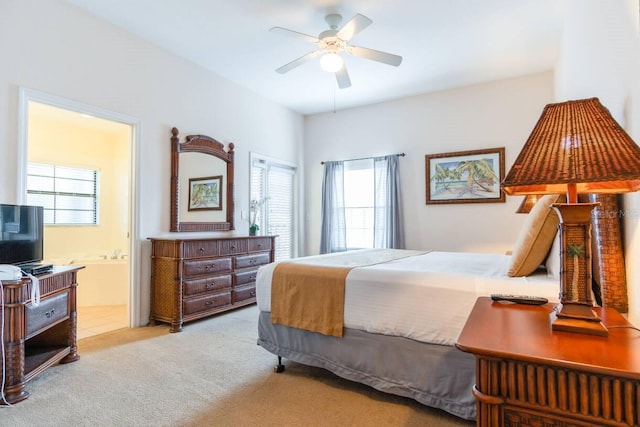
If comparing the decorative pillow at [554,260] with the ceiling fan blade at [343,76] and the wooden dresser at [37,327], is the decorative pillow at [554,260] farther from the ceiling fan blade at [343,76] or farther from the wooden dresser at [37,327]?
the wooden dresser at [37,327]

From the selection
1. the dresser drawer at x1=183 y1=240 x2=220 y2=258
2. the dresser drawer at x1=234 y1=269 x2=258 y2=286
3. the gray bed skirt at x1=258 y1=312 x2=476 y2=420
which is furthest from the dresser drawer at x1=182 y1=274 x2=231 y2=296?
the gray bed skirt at x1=258 y1=312 x2=476 y2=420

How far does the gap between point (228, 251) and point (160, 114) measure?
1.70 m

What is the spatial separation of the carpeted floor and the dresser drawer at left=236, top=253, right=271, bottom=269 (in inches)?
51.4

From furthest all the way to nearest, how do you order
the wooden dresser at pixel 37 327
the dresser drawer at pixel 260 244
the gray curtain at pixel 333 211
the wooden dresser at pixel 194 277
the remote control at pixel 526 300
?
the gray curtain at pixel 333 211 → the dresser drawer at pixel 260 244 → the wooden dresser at pixel 194 277 → the wooden dresser at pixel 37 327 → the remote control at pixel 526 300

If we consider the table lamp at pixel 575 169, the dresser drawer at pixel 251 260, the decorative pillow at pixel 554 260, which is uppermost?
the table lamp at pixel 575 169

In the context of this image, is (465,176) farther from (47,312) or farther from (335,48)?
(47,312)

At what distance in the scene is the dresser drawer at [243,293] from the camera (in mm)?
4035

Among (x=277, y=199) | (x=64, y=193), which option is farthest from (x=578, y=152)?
(x=64, y=193)

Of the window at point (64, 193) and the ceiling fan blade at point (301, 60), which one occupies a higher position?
the ceiling fan blade at point (301, 60)

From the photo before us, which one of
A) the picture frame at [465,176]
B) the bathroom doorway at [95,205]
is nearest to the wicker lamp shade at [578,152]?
the picture frame at [465,176]

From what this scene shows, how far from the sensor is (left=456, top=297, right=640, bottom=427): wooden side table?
75 centimetres

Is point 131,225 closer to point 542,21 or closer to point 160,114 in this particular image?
point 160,114

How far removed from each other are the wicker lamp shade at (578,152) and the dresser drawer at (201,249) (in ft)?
10.1

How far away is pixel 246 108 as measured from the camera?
4871 millimetres
